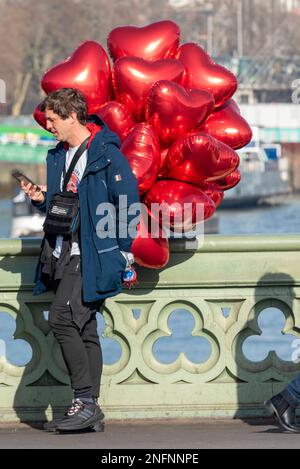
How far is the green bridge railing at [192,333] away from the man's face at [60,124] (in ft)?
2.00

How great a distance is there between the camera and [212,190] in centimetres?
628

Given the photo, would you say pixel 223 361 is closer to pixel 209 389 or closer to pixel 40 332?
pixel 209 389

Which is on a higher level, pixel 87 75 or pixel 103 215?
pixel 87 75

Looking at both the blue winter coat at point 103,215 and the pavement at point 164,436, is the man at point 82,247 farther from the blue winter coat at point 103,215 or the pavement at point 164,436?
the pavement at point 164,436

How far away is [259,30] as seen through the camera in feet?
322

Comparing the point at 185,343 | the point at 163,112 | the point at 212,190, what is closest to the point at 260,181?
the point at 185,343

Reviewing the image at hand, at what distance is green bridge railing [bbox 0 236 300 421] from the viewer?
622 cm

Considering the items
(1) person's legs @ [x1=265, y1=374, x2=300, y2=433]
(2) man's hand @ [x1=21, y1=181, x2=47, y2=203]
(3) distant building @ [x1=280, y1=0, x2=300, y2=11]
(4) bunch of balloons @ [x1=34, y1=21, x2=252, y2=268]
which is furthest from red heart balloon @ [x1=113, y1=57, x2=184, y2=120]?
(3) distant building @ [x1=280, y1=0, x2=300, y2=11]

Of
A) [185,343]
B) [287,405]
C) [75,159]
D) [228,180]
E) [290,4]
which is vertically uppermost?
[290,4]

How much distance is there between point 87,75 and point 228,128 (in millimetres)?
647

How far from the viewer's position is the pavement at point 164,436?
554 centimetres

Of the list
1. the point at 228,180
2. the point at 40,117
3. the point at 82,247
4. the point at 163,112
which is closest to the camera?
the point at 82,247

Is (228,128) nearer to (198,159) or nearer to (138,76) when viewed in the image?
(198,159)

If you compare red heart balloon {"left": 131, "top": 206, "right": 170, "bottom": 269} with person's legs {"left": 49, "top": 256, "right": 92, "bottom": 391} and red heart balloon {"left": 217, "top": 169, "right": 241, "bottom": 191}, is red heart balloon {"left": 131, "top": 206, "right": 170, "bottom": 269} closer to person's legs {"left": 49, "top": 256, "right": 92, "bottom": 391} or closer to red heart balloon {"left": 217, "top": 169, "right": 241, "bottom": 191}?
person's legs {"left": 49, "top": 256, "right": 92, "bottom": 391}
